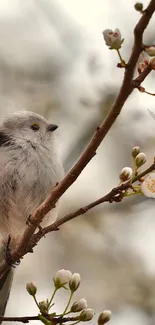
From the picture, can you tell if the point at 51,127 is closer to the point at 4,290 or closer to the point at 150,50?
the point at 4,290

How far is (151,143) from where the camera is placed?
4816mm

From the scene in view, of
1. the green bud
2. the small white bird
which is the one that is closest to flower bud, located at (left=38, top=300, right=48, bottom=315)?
the green bud

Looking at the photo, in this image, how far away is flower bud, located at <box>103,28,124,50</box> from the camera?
1581 millimetres

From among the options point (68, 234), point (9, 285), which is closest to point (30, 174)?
point (9, 285)

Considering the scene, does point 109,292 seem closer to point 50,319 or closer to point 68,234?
point 68,234

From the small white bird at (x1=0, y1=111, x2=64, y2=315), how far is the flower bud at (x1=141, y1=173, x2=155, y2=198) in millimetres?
1057

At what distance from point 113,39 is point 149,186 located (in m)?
0.60

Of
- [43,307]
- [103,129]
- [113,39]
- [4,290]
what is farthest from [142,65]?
[4,290]

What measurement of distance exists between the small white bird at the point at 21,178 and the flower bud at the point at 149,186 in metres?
1.06

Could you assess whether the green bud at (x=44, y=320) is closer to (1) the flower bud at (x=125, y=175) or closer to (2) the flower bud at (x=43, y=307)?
(2) the flower bud at (x=43, y=307)

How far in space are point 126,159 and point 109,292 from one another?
1256 millimetres

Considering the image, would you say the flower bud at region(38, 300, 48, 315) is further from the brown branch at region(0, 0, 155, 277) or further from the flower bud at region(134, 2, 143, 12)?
the flower bud at region(134, 2, 143, 12)

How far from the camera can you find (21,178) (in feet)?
9.67

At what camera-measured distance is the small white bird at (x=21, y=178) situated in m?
2.94
